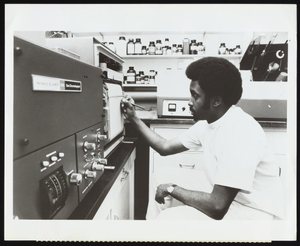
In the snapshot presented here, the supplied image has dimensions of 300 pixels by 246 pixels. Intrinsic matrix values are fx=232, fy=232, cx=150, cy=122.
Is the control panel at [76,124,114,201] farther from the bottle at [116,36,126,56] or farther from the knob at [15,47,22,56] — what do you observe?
the bottle at [116,36,126,56]

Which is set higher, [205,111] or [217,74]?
[217,74]

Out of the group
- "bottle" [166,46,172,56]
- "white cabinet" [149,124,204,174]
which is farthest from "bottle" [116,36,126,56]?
"white cabinet" [149,124,204,174]

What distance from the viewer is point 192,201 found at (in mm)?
950

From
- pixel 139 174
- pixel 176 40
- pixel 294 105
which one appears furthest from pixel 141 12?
pixel 176 40

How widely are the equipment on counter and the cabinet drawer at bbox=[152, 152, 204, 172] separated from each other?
92cm

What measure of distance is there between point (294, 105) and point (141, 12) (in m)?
0.71

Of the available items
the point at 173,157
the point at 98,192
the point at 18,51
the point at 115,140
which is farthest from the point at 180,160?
the point at 18,51

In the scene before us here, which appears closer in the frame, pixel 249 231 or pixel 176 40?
pixel 249 231

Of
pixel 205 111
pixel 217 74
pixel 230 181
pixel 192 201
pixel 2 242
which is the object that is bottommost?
pixel 2 242

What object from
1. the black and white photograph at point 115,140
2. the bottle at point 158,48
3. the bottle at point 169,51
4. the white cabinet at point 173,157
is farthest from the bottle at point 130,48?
the black and white photograph at point 115,140

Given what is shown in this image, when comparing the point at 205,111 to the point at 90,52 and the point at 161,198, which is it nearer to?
the point at 161,198

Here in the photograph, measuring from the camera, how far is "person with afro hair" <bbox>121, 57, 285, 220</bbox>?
85 cm

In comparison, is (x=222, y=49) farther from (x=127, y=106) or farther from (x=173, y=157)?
(x=127, y=106)

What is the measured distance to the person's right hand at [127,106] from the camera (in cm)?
120
